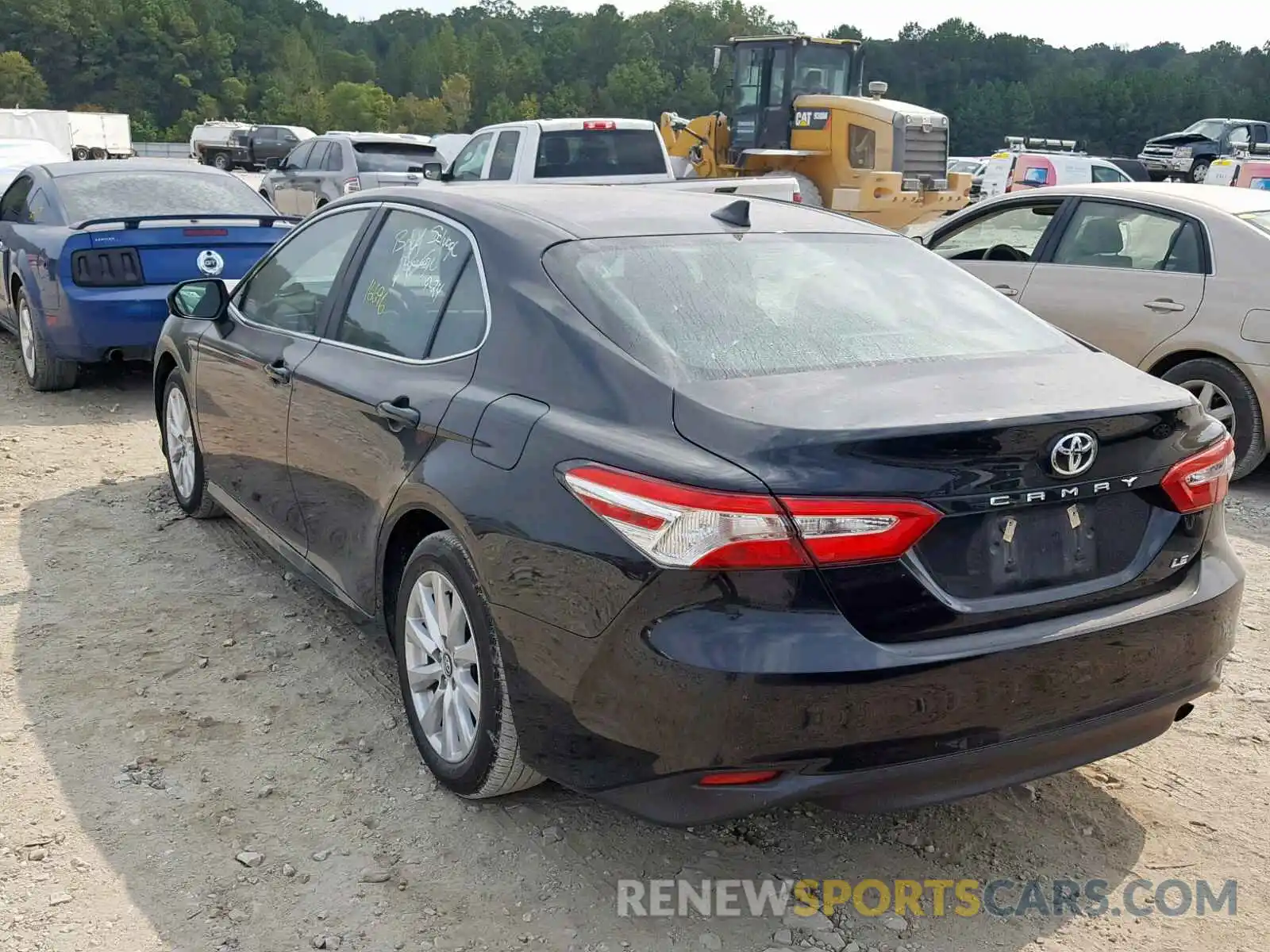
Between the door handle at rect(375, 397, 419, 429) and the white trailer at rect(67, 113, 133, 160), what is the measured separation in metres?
45.1

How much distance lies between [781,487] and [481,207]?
1.53 m

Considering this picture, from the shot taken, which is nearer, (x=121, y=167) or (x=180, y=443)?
(x=180, y=443)

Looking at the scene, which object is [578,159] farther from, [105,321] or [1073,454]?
[1073,454]

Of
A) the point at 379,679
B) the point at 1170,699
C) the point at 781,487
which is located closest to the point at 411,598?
the point at 379,679

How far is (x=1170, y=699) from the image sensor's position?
9.42 ft

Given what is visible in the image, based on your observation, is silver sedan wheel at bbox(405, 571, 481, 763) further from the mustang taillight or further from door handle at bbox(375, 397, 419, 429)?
the mustang taillight

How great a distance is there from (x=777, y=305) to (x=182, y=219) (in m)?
5.87

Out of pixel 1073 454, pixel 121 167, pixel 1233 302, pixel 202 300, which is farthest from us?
pixel 121 167

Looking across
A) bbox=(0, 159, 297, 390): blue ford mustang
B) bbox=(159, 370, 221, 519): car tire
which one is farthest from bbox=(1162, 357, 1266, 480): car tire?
bbox=(0, 159, 297, 390): blue ford mustang

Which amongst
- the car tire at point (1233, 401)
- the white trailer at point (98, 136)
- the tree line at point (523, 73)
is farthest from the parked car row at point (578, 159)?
the tree line at point (523, 73)

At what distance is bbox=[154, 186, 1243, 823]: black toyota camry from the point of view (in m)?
2.44

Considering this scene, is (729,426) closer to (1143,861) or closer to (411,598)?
(411,598)

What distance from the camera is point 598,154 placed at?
13.7 m

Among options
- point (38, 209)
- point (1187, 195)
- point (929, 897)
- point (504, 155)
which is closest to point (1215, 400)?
point (1187, 195)
